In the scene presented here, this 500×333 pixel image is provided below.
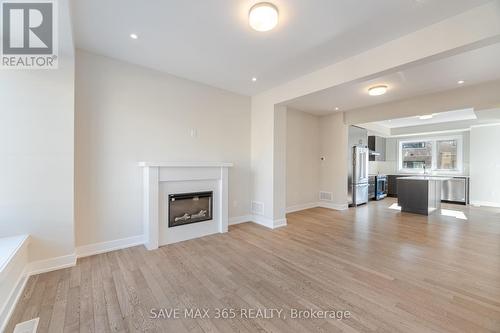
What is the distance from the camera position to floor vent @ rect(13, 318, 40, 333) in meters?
1.57

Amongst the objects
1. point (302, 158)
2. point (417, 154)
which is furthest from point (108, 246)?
point (417, 154)

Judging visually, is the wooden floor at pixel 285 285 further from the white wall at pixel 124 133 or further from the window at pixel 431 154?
the window at pixel 431 154

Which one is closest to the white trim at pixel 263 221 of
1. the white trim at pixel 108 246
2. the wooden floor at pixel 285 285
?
the wooden floor at pixel 285 285

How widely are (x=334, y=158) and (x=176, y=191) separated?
4516 mm

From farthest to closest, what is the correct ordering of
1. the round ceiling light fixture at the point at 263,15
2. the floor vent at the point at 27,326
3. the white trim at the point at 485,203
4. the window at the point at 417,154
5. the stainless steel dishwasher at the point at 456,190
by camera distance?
the window at the point at 417,154 → the stainless steel dishwasher at the point at 456,190 → the white trim at the point at 485,203 → the round ceiling light fixture at the point at 263,15 → the floor vent at the point at 27,326

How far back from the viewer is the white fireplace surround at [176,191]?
306 cm

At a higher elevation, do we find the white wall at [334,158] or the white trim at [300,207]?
the white wall at [334,158]

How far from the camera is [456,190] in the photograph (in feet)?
22.2

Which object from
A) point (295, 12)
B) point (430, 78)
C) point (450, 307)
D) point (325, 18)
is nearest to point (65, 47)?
point (295, 12)

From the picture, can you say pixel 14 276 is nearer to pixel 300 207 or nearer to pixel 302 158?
pixel 300 207

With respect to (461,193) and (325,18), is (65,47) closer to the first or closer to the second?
(325,18)

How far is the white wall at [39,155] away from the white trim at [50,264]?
0.05 meters

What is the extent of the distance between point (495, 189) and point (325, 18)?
799 cm

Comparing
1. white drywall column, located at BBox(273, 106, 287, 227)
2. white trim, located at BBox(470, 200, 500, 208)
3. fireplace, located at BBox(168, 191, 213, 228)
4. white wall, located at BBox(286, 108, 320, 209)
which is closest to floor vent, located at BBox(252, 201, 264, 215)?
white drywall column, located at BBox(273, 106, 287, 227)
